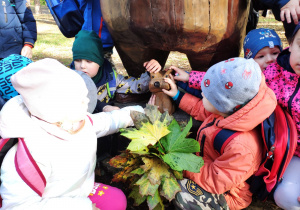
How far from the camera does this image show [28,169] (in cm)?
104

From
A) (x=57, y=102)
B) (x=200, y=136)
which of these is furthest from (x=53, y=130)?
(x=200, y=136)

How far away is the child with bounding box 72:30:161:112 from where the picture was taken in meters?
1.85

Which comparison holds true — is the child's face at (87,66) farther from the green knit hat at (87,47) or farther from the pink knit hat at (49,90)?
the pink knit hat at (49,90)

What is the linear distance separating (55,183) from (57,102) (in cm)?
39

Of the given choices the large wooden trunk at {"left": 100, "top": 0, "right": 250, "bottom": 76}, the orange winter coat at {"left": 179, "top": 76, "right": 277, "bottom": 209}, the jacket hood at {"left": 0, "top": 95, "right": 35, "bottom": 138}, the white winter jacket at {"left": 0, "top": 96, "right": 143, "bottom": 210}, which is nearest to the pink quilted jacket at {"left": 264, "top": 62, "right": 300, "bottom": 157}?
the orange winter coat at {"left": 179, "top": 76, "right": 277, "bottom": 209}

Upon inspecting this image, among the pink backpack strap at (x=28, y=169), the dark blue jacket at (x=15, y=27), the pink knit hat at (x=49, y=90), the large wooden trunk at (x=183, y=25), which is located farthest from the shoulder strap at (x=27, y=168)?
the dark blue jacket at (x=15, y=27)

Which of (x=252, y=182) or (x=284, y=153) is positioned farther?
(x=252, y=182)

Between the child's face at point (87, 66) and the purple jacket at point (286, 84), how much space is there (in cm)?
117

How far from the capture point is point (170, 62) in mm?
4383

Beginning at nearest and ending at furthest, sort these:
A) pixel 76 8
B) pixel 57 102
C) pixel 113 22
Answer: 1. pixel 57 102
2. pixel 113 22
3. pixel 76 8

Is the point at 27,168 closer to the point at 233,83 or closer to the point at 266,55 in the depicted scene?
the point at 233,83

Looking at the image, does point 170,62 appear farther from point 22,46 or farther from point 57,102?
point 57,102

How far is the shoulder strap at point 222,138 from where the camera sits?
1.30 m

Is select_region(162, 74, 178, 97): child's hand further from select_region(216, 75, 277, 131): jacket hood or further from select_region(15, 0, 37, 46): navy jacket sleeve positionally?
select_region(15, 0, 37, 46): navy jacket sleeve
